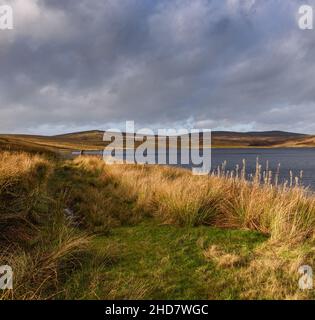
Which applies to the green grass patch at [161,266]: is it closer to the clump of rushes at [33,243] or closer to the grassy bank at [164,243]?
the grassy bank at [164,243]

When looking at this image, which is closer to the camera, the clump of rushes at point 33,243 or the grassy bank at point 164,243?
the clump of rushes at point 33,243

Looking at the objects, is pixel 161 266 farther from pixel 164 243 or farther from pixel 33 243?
pixel 33 243

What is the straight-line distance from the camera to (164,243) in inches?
237

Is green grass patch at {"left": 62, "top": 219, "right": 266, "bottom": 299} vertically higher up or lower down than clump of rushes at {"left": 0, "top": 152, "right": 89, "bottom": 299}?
lower down

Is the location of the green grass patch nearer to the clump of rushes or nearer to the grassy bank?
the grassy bank

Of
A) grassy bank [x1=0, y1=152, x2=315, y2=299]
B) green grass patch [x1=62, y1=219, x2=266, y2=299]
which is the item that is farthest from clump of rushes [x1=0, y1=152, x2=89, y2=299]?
green grass patch [x1=62, y1=219, x2=266, y2=299]

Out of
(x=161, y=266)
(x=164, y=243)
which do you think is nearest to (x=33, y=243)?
(x=161, y=266)

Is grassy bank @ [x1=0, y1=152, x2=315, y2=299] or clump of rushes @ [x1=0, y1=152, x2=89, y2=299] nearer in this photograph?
clump of rushes @ [x1=0, y1=152, x2=89, y2=299]

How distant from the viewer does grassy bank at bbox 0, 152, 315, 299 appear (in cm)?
405

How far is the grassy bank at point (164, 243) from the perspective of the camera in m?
4.05

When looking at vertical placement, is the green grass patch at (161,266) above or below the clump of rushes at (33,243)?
below

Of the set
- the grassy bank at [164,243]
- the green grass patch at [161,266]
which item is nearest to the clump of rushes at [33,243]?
the grassy bank at [164,243]
